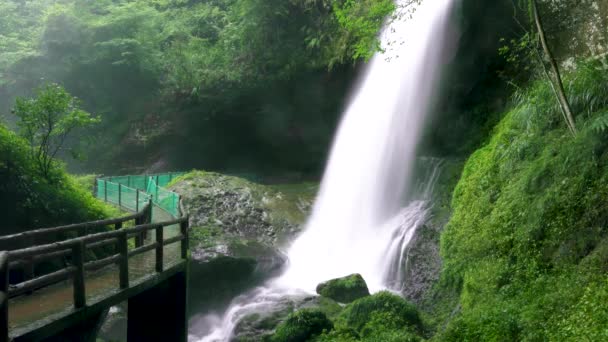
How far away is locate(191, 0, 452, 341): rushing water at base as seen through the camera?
50.2 feet

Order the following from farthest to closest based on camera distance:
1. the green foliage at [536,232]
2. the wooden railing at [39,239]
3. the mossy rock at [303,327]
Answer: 1. the mossy rock at [303,327]
2. the green foliage at [536,232]
3. the wooden railing at [39,239]

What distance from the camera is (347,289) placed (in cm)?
1360

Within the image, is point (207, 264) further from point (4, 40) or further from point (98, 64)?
point (4, 40)

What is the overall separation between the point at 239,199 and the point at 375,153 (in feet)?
15.9

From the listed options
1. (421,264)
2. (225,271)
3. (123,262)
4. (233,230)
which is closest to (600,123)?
(421,264)

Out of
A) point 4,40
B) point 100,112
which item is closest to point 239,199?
point 100,112

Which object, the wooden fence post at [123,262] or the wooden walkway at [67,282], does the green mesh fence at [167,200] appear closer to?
the wooden walkway at [67,282]

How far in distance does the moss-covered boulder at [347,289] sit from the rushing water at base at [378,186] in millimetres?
918

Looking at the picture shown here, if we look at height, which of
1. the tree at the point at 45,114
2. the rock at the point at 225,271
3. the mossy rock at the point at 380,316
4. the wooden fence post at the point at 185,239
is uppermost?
the tree at the point at 45,114

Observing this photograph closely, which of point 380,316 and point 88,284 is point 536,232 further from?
point 88,284

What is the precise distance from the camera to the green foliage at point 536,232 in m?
6.94

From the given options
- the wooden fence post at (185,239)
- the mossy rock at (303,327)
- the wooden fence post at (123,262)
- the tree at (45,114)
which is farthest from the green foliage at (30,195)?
the mossy rock at (303,327)

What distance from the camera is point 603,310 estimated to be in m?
6.05

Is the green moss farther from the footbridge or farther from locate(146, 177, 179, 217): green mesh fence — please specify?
the footbridge
